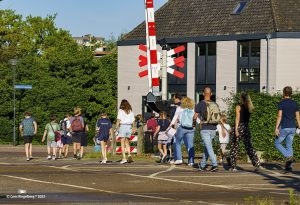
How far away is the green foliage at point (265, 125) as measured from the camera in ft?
82.3

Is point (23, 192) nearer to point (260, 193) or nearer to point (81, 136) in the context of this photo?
point (260, 193)

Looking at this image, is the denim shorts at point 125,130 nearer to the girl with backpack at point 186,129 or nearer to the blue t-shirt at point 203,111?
the girl with backpack at point 186,129

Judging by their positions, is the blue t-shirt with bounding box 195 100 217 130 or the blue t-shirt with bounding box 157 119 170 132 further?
the blue t-shirt with bounding box 157 119 170 132

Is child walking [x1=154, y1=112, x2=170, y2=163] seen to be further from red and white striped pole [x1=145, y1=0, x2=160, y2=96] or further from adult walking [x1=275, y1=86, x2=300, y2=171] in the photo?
red and white striped pole [x1=145, y1=0, x2=160, y2=96]

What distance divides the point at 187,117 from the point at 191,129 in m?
0.40

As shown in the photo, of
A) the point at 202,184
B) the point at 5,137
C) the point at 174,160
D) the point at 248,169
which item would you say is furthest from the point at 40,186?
the point at 5,137

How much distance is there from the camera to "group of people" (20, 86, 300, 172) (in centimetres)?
2016

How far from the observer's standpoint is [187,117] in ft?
74.0

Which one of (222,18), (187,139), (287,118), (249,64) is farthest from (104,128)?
(222,18)

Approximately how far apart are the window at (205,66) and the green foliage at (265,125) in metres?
40.5

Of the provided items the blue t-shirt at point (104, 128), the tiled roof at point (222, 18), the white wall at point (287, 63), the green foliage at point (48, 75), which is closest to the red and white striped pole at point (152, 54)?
the blue t-shirt at point (104, 128)

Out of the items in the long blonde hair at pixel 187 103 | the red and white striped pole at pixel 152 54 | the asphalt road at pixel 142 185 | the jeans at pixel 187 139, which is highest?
the red and white striped pole at pixel 152 54

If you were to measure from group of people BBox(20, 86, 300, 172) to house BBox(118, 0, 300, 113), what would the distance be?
1215 inches

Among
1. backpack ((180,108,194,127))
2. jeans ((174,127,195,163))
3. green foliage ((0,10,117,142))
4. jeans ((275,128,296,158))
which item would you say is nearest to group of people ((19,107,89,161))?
jeans ((174,127,195,163))
